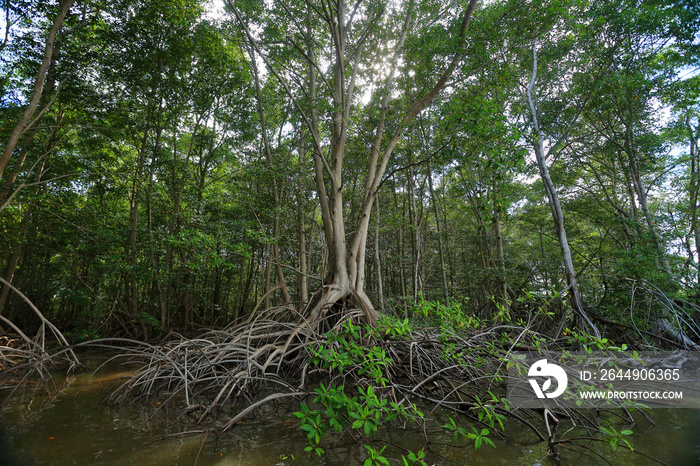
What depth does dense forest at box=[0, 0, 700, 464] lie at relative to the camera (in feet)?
17.7

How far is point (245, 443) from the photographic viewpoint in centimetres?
274

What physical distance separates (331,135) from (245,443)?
7405 mm

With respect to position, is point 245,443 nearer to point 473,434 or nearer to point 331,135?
point 473,434

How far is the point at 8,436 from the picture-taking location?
2.84m

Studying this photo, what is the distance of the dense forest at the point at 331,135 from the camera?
5.39 meters

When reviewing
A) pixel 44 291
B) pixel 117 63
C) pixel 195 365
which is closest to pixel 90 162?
pixel 117 63

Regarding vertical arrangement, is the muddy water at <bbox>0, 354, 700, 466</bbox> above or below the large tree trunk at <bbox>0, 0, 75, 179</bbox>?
below
